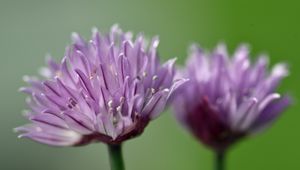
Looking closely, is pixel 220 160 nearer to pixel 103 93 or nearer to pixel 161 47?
pixel 103 93

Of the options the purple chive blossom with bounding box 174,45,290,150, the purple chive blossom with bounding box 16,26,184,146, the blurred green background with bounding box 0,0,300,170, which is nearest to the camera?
the purple chive blossom with bounding box 16,26,184,146

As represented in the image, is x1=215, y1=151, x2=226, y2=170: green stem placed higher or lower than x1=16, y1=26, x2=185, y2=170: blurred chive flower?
lower

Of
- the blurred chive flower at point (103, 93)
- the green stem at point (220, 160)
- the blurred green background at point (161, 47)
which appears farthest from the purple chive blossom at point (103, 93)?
the blurred green background at point (161, 47)

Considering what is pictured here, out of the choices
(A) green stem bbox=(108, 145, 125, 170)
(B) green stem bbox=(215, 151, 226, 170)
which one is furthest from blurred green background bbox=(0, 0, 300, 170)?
(A) green stem bbox=(108, 145, 125, 170)

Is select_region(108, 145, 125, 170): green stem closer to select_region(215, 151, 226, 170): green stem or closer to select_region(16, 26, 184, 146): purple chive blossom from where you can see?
select_region(16, 26, 184, 146): purple chive blossom

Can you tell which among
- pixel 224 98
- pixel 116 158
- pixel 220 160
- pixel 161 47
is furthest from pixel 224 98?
pixel 161 47

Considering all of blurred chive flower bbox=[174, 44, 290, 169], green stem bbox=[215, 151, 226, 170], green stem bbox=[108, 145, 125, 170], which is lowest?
green stem bbox=[215, 151, 226, 170]

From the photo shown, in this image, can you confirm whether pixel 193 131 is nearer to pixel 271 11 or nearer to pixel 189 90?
pixel 189 90
